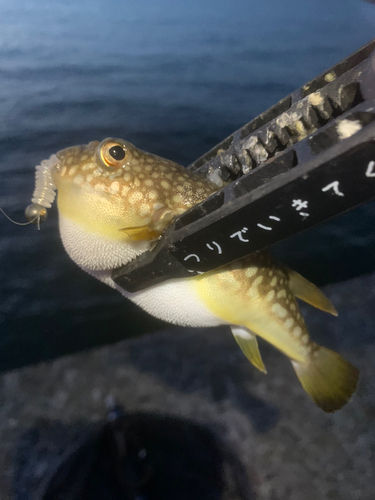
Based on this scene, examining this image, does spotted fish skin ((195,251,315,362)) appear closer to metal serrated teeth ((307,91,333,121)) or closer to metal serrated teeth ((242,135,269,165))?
metal serrated teeth ((242,135,269,165))


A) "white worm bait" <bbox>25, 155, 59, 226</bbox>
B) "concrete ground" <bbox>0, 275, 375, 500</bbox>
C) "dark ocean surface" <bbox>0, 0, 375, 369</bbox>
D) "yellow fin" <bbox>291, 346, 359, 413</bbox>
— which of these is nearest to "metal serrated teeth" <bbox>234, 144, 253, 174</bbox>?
"white worm bait" <bbox>25, 155, 59, 226</bbox>

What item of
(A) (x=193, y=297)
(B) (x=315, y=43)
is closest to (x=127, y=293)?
(A) (x=193, y=297)

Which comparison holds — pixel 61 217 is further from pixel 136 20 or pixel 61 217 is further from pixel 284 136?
pixel 136 20

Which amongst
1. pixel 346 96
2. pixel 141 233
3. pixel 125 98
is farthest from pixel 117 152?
pixel 125 98

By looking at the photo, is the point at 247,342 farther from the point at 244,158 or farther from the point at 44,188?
the point at 44,188

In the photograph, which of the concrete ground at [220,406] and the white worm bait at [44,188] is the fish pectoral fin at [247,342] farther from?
the white worm bait at [44,188]

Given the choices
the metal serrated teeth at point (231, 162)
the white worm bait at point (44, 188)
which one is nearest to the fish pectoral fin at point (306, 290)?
the metal serrated teeth at point (231, 162)

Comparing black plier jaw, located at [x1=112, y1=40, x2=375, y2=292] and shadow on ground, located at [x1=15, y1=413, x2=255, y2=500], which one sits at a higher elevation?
black plier jaw, located at [x1=112, y1=40, x2=375, y2=292]
